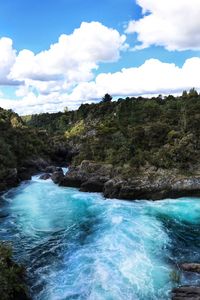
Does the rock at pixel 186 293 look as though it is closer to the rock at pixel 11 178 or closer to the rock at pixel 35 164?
the rock at pixel 11 178

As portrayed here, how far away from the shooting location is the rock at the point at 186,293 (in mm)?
21319

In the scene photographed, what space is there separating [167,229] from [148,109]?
160 feet

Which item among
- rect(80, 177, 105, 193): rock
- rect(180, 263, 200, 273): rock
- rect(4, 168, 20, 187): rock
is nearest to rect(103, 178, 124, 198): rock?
rect(80, 177, 105, 193): rock

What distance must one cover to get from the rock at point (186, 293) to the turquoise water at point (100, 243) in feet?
2.75

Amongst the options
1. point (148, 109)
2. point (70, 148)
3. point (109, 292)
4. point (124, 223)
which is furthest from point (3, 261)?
point (70, 148)

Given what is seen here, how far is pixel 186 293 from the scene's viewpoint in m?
21.9

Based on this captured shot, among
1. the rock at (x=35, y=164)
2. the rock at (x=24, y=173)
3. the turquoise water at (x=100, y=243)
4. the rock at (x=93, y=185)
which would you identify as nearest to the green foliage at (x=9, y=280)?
the turquoise water at (x=100, y=243)

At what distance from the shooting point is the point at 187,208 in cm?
4341

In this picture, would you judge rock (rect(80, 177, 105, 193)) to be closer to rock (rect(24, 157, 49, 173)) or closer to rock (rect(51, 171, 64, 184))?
rock (rect(51, 171, 64, 184))

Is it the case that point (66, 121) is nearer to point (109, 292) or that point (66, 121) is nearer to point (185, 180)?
point (185, 180)

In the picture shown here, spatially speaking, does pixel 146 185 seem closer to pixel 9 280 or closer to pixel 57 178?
pixel 57 178

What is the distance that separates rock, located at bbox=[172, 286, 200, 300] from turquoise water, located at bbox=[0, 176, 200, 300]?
84 centimetres

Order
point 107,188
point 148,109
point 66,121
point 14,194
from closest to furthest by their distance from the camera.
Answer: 1. point 107,188
2. point 14,194
3. point 148,109
4. point 66,121

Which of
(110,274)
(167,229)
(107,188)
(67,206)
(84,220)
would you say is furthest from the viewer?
(107,188)
